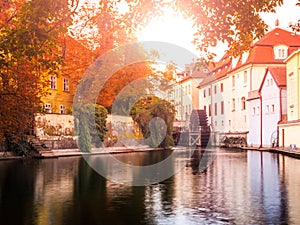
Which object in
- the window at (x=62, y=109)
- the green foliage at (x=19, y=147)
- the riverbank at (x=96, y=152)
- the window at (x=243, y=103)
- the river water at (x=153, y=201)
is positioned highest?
the window at (x=243, y=103)

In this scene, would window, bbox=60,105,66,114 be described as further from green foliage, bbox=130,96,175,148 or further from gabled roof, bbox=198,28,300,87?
gabled roof, bbox=198,28,300,87

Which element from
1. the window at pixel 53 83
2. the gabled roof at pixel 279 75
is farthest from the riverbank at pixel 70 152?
the gabled roof at pixel 279 75

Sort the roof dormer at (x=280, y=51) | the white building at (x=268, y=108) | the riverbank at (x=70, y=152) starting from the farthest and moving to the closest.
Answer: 1. the roof dormer at (x=280, y=51)
2. the white building at (x=268, y=108)
3. the riverbank at (x=70, y=152)

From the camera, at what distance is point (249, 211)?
10.7 meters

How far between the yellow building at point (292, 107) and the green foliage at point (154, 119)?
42.9 feet

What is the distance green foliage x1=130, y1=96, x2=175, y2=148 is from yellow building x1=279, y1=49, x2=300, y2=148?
42.9 ft

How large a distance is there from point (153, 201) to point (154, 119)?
41.7 m

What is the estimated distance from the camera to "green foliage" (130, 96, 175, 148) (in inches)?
2092

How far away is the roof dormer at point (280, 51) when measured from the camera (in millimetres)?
57438

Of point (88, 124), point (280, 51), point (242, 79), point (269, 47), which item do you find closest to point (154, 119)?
point (242, 79)

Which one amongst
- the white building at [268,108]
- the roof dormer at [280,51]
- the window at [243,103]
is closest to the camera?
the white building at [268,108]

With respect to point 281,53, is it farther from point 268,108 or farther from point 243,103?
point 268,108

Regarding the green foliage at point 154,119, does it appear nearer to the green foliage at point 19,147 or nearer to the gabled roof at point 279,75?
the gabled roof at point 279,75

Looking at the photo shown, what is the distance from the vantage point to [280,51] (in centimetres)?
5778
